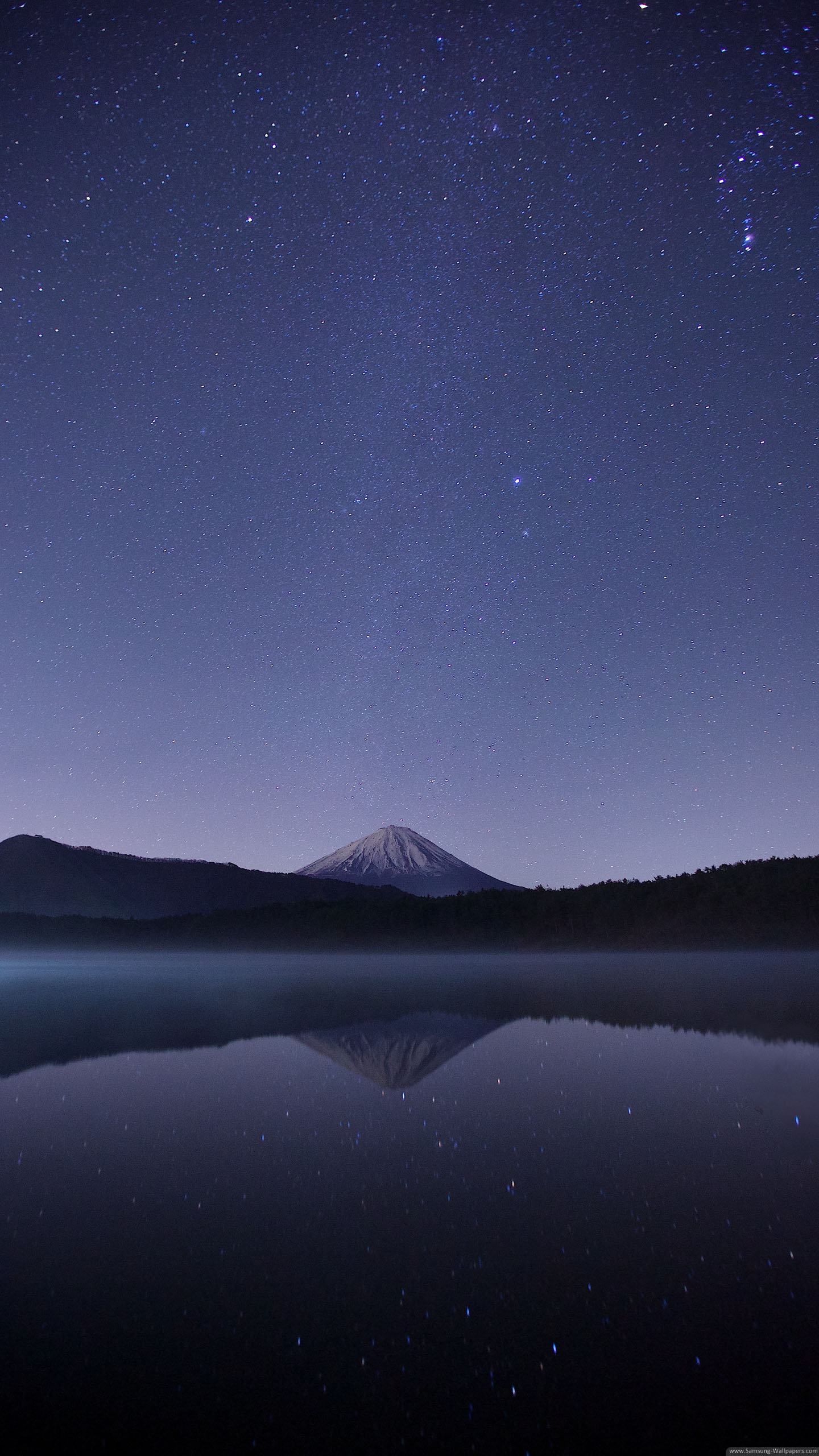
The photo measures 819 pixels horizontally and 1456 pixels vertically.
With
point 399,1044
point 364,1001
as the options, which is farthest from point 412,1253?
point 364,1001

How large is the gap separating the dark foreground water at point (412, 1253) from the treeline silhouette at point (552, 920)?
8654cm

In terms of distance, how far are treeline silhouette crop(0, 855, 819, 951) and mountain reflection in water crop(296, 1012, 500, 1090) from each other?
79.4m

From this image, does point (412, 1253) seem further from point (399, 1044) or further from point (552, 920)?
point (552, 920)

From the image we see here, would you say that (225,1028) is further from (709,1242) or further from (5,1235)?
(709,1242)

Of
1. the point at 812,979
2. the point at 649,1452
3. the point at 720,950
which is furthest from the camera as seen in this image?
the point at 720,950

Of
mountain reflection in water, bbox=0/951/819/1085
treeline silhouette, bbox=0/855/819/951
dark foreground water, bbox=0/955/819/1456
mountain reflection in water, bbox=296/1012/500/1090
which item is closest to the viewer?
dark foreground water, bbox=0/955/819/1456

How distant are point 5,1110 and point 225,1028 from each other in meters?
10.9

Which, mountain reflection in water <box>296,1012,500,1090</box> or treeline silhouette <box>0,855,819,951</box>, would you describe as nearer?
mountain reflection in water <box>296,1012,500,1090</box>

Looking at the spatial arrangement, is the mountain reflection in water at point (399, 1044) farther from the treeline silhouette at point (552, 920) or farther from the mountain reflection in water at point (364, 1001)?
the treeline silhouette at point (552, 920)

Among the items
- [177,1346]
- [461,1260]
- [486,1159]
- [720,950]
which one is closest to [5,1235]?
[177,1346]

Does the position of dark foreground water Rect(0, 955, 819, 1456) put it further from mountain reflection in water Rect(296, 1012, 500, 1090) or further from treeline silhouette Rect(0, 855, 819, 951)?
treeline silhouette Rect(0, 855, 819, 951)

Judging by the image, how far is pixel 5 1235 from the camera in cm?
687

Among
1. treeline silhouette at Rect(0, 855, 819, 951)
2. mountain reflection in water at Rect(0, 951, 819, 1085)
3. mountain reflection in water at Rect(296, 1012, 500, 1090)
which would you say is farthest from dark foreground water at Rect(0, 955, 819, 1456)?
treeline silhouette at Rect(0, 855, 819, 951)

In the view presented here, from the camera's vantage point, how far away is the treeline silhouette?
92.0m
